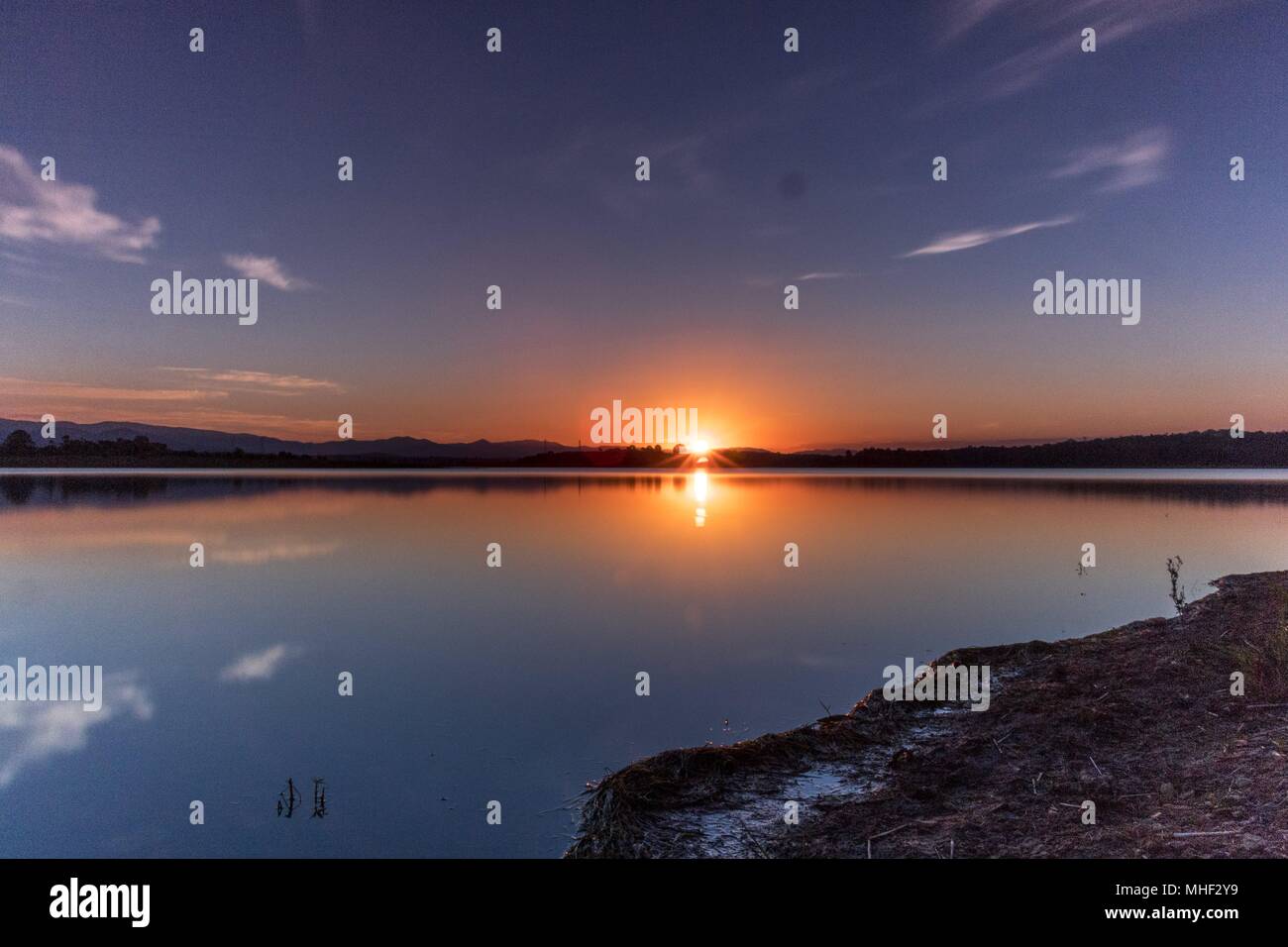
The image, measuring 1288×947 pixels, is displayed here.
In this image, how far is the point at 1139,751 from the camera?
730 cm

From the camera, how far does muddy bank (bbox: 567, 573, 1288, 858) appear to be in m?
5.74

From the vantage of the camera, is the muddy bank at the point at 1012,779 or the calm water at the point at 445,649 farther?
the calm water at the point at 445,649

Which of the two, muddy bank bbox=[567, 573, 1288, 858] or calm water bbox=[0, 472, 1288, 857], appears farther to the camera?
calm water bbox=[0, 472, 1288, 857]

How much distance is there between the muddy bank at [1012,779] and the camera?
5738mm

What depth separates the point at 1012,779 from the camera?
7090 millimetres

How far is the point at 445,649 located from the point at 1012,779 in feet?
34.9

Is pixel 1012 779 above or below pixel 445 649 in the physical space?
above

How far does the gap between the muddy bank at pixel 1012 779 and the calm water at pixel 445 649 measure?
→ 4.34ft

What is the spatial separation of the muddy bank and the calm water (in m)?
1.32

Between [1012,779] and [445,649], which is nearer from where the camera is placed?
[1012,779]

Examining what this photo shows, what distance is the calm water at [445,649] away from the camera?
26.8ft
